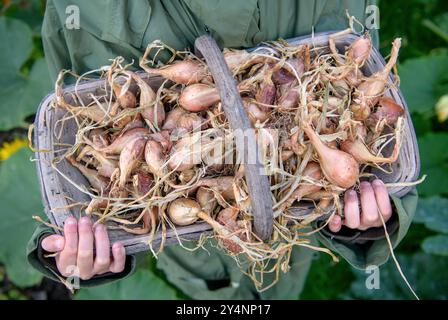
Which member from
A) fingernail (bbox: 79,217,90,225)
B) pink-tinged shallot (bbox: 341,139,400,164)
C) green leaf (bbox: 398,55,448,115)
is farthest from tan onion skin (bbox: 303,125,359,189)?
green leaf (bbox: 398,55,448,115)

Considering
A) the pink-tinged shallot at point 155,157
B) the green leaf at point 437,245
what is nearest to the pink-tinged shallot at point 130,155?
the pink-tinged shallot at point 155,157

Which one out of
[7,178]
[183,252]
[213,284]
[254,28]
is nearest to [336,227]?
[254,28]

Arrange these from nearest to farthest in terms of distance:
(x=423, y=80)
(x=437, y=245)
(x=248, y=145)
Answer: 1. (x=248, y=145)
2. (x=437, y=245)
3. (x=423, y=80)

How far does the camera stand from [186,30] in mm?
872

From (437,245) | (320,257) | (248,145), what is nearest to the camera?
(248,145)

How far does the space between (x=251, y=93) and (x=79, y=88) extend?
278mm

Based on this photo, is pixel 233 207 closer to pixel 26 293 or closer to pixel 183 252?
pixel 183 252

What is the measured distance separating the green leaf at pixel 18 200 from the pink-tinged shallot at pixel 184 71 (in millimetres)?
712

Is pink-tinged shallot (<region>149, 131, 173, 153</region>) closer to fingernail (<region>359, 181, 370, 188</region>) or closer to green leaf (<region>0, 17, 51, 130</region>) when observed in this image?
fingernail (<region>359, 181, 370, 188</region>)

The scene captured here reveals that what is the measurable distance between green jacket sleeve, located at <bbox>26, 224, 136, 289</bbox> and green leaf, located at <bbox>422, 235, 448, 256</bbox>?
81cm

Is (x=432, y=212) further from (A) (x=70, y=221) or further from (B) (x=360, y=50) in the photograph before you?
(A) (x=70, y=221)

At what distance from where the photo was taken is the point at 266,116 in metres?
0.83

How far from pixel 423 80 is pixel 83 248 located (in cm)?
111

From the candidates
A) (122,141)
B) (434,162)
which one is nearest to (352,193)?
(122,141)
